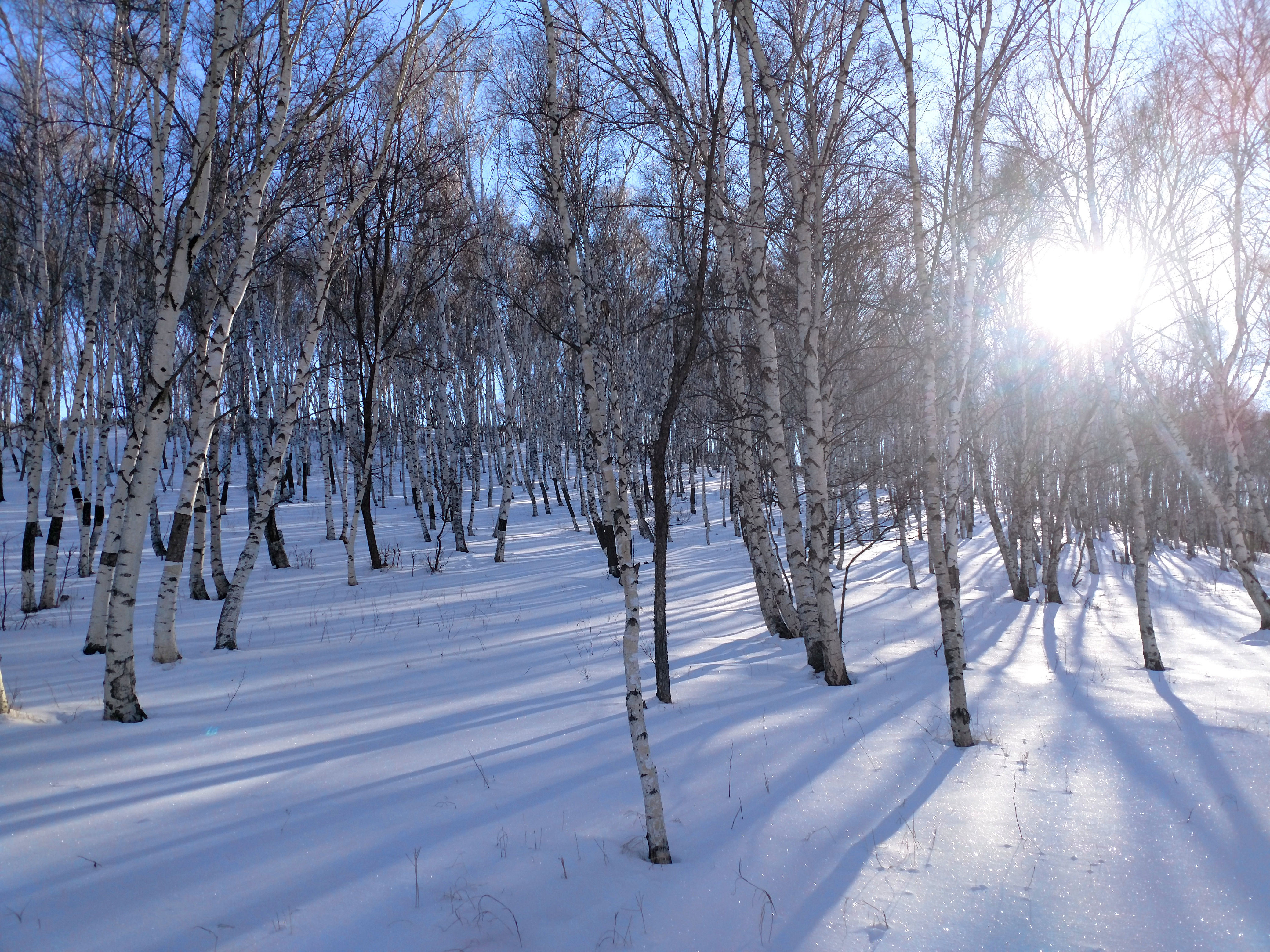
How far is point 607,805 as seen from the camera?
3986 mm

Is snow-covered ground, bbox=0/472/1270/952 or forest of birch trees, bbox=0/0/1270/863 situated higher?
forest of birch trees, bbox=0/0/1270/863

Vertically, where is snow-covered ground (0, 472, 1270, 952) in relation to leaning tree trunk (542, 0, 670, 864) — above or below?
below

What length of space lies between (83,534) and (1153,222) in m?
20.0

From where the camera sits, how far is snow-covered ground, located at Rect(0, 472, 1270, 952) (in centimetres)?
294

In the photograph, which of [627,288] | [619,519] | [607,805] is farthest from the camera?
[627,288]

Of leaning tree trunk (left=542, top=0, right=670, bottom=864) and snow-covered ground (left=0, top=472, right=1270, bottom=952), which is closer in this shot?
snow-covered ground (left=0, top=472, right=1270, bottom=952)

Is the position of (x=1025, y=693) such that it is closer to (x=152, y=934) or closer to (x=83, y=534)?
(x=152, y=934)

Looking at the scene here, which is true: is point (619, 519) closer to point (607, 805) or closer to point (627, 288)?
point (607, 805)

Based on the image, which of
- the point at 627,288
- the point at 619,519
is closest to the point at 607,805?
the point at 619,519

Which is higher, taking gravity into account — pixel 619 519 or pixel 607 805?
pixel 619 519

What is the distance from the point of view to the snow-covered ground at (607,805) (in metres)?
2.94

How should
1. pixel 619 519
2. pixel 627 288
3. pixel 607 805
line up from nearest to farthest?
pixel 619 519 < pixel 607 805 < pixel 627 288

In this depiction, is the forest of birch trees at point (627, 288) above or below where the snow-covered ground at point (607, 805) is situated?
above

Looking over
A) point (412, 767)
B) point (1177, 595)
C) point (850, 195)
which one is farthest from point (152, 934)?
point (1177, 595)
